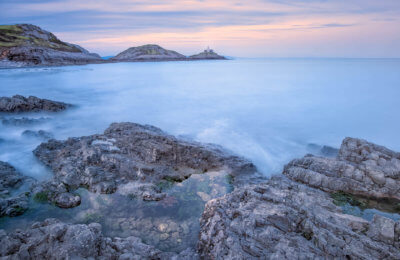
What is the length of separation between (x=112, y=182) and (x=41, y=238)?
3.05 m

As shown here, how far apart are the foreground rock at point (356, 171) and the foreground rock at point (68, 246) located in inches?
180

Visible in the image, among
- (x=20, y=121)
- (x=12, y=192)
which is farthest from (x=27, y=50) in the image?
(x=12, y=192)

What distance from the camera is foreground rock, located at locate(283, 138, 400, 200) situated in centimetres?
689

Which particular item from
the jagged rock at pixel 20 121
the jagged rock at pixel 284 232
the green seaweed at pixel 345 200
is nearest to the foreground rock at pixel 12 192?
the jagged rock at pixel 284 232

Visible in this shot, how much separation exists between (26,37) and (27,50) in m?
20.1

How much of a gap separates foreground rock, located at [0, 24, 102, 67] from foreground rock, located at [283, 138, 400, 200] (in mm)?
60850

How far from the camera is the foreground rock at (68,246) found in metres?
4.21

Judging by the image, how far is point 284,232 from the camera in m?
4.64

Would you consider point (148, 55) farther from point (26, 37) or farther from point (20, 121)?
Answer: point (20, 121)

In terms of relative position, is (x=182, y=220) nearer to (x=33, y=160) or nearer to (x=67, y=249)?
(x=67, y=249)

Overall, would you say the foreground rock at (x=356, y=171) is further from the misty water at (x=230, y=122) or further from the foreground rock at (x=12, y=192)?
the foreground rock at (x=12, y=192)

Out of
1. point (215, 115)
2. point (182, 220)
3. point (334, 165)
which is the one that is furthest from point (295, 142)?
point (182, 220)

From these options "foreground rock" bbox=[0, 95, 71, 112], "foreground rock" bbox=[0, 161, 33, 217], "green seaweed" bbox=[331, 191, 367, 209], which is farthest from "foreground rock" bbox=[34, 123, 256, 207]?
"foreground rock" bbox=[0, 95, 71, 112]

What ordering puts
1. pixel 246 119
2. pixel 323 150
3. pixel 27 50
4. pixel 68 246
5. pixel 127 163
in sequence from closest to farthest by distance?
pixel 68 246
pixel 127 163
pixel 323 150
pixel 246 119
pixel 27 50
